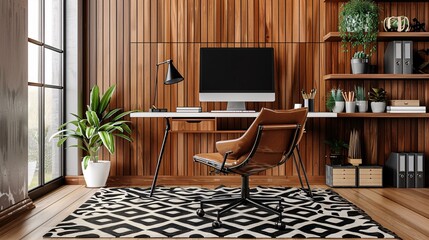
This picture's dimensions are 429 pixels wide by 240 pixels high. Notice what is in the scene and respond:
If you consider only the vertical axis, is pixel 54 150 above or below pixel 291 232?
above

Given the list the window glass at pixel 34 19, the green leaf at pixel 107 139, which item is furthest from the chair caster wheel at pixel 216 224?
the window glass at pixel 34 19

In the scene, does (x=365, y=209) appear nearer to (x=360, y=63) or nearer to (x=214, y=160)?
(x=214, y=160)

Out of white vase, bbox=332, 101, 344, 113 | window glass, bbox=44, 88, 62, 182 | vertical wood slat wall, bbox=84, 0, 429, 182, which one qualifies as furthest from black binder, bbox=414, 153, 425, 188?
window glass, bbox=44, 88, 62, 182

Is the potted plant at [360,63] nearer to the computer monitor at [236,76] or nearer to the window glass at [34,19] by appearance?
the computer monitor at [236,76]

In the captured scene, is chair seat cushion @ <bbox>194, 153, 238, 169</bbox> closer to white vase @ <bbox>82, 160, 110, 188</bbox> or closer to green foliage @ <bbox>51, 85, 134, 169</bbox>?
green foliage @ <bbox>51, 85, 134, 169</bbox>

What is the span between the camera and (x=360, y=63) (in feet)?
15.6

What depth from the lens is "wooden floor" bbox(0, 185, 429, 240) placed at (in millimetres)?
2988

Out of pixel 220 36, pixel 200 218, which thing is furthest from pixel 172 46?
pixel 200 218

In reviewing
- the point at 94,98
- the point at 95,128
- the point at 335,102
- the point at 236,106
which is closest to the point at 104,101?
the point at 94,98

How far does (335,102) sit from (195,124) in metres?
1.44

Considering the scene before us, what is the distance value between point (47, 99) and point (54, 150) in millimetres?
517

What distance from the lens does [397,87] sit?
4980 millimetres

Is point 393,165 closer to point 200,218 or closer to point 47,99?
point 200,218

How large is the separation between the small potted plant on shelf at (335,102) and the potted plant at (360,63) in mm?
→ 279
